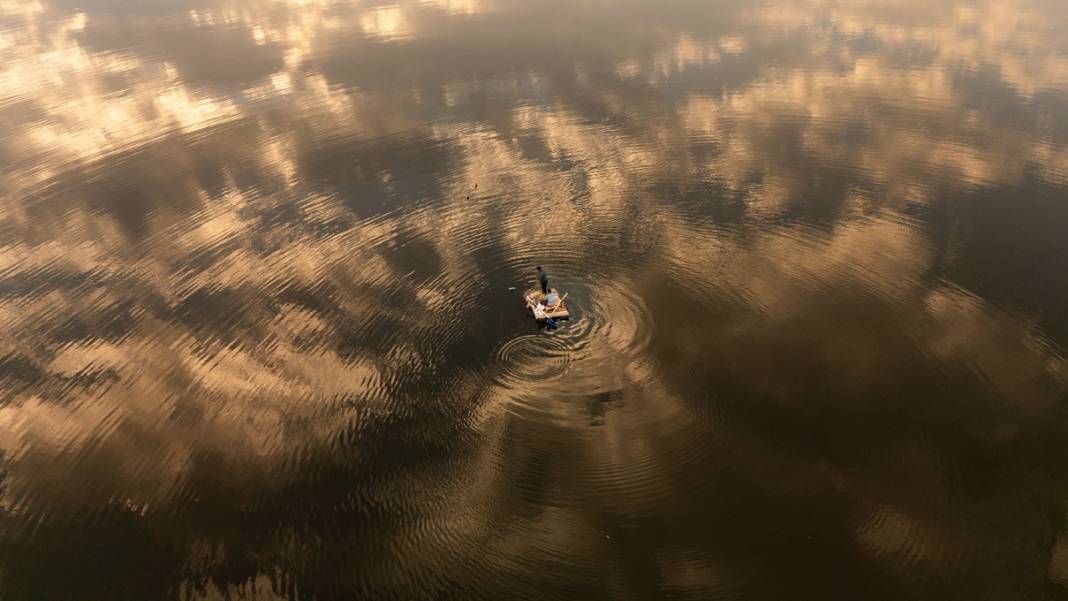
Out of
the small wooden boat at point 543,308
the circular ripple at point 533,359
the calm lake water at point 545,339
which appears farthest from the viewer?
the small wooden boat at point 543,308

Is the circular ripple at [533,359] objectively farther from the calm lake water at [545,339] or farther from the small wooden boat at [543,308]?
the small wooden boat at [543,308]

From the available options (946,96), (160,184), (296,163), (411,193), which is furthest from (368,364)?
(946,96)

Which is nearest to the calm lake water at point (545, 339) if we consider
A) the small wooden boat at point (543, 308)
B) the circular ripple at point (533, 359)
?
the circular ripple at point (533, 359)

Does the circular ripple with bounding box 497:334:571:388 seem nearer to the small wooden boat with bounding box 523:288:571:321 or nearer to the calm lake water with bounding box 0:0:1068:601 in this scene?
the calm lake water with bounding box 0:0:1068:601

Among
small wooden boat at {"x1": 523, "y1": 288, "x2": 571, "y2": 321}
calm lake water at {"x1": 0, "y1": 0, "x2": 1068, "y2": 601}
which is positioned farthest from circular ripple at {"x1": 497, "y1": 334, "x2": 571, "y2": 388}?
small wooden boat at {"x1": 523, "y1": 288, "x2": 571, "y2": 321}

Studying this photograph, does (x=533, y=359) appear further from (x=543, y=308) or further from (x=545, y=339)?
(x=543, y=308)

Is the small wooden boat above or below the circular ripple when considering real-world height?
above
